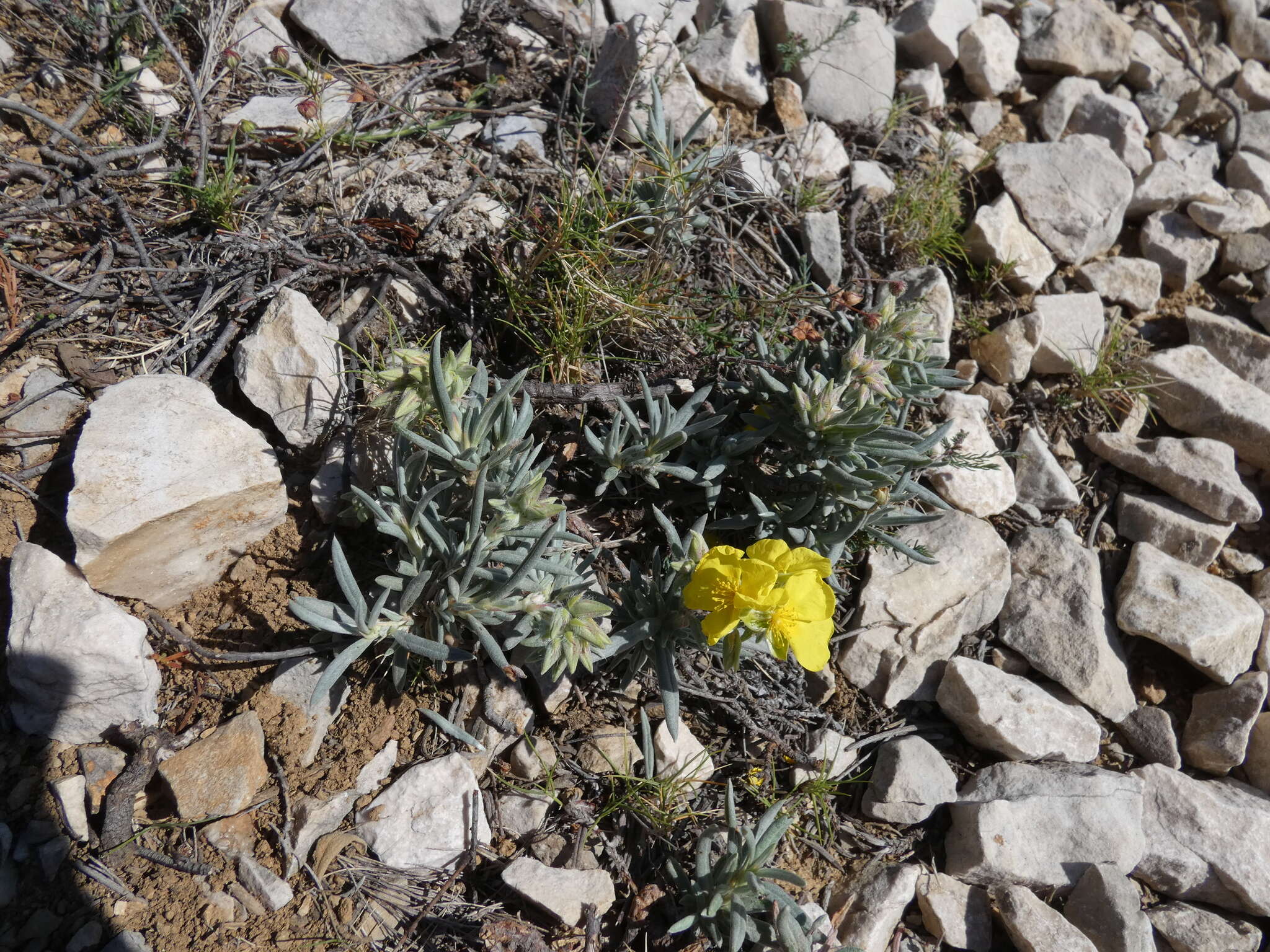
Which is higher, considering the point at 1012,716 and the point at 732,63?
the point at 732,63

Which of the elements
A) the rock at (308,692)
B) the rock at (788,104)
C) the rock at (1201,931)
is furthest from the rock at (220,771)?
the rock at (788,104)

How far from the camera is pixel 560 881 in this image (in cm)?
221

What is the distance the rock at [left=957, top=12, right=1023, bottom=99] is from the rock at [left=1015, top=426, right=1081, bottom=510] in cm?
195

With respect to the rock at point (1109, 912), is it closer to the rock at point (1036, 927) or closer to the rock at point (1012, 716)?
the rock at point (1036, 927)

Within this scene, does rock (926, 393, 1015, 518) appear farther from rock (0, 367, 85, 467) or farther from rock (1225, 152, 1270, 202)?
rock (0, 367, 85, 467)

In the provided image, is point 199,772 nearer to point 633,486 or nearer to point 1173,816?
point 633,486

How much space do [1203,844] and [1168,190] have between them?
2911 mm

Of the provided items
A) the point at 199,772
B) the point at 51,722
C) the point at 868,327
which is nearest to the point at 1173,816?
the point at 868,327

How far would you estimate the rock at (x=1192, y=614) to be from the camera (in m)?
2.99

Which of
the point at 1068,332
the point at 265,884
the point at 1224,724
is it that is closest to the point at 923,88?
the point at 1068,332

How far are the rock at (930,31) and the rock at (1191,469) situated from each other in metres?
1.99

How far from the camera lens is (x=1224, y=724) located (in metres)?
2.91

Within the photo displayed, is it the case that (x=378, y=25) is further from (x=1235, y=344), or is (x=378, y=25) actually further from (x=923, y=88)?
(x=1235, y=344)

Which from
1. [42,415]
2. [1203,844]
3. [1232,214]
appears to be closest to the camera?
[42,415]
